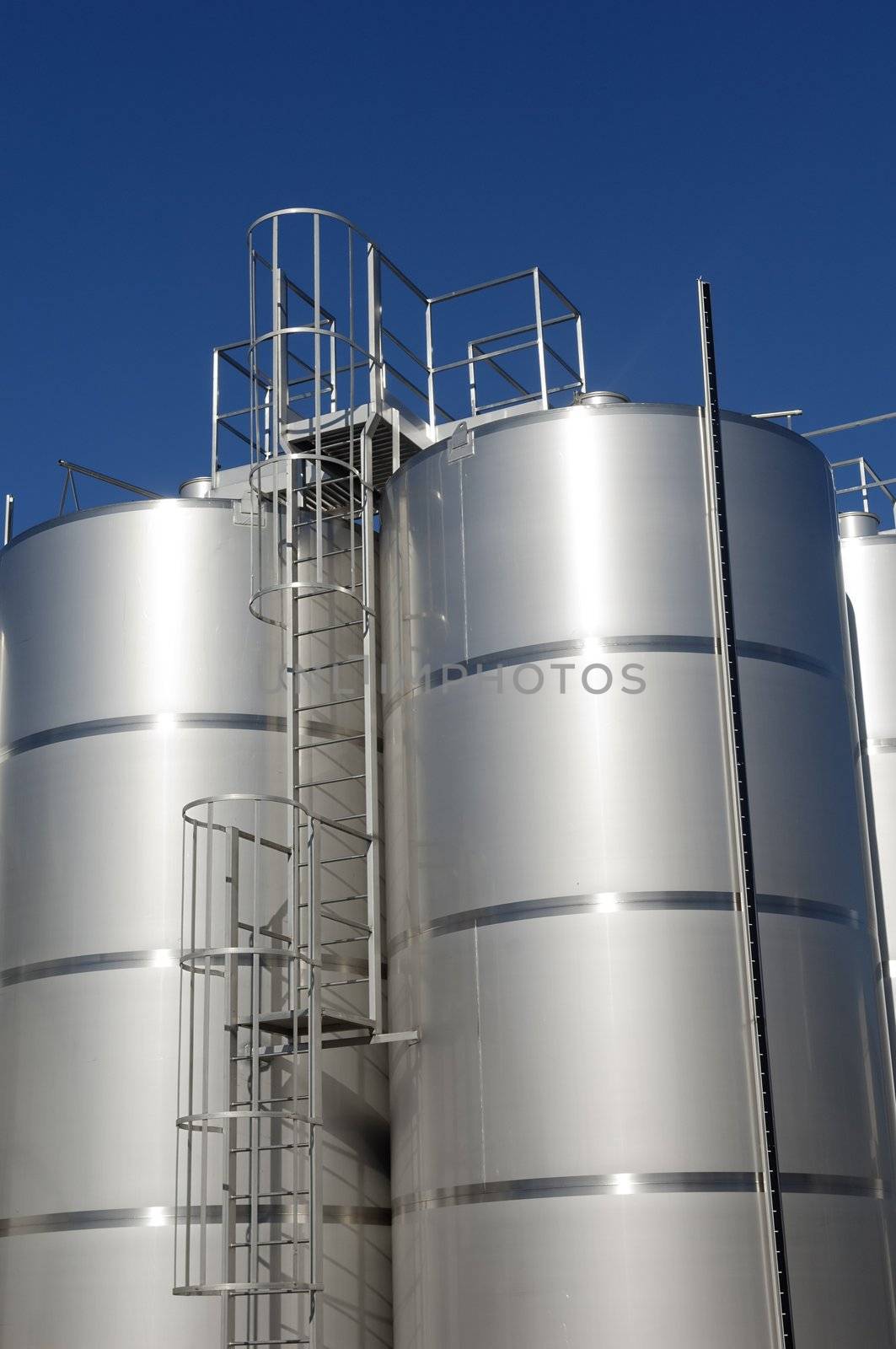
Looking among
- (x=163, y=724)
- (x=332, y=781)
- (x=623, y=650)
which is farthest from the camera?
(x=163, y=724)

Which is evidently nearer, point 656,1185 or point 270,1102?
point 656,1185

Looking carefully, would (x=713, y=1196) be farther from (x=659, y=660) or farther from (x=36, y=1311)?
(x=36, y=1311)

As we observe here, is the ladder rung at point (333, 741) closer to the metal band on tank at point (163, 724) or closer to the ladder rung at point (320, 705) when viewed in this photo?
the ladder rung at point (320, 705)

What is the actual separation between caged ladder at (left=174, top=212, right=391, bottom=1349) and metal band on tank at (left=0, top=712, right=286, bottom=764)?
309 millimetres

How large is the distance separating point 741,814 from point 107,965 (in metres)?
5.97

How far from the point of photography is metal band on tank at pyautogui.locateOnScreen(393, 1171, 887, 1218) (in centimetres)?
1292

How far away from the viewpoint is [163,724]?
52.2ft

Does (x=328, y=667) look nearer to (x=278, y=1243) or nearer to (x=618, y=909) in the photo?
(x=618, y=909)

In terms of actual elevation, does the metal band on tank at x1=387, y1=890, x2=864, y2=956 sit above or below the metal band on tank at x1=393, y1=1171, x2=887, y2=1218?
above

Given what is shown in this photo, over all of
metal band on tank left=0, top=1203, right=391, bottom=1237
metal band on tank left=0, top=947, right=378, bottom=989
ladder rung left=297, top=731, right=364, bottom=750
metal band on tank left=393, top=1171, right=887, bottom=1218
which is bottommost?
metal band on tank left=0, top=1203, right=391, bottom=1237

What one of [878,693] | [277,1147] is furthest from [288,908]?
[878,693]

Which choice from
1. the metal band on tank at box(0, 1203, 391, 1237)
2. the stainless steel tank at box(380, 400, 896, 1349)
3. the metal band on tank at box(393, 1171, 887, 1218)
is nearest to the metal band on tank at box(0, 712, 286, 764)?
the stainless steel tank at box(380, 400, 896, 1349)

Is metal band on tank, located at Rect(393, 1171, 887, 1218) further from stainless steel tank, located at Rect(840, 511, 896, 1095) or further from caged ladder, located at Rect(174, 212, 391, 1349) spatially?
stainless steel tank, located at Rect(840, 511, 896, 1095)

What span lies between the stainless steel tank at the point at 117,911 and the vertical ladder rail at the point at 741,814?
164 inches
